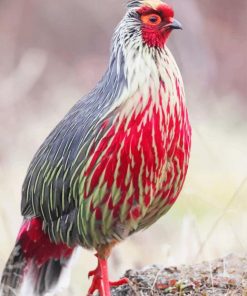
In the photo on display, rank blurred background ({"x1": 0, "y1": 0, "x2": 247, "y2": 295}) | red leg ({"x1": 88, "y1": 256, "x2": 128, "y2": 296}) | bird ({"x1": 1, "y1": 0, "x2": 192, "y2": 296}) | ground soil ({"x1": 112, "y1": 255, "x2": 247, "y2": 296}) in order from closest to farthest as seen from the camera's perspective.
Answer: bird ({"x1": 1, "y1": 0, "x2": 192, "y2": 296}) → red leg ({"x1": 88, "y1": 256, "x2": 128, "y2": 296}) → ground soil ({"x1": 112, "y1": 255, "x2": 247, "y2": 296}) → blurred background ({"x1": 0, "y1": 0, "x2": 247, "y2": 295})

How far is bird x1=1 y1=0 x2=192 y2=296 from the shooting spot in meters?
6.70

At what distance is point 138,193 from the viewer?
673 cm

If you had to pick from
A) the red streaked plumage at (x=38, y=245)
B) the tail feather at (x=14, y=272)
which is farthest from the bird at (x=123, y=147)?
the tail feather at (x=14, y=272)

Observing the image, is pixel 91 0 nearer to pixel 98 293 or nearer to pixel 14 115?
pixel 14 115

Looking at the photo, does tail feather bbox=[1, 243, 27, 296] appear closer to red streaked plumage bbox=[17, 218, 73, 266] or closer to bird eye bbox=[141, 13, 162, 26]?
red streaked plumage bbox=[17, 218, 73, 266]

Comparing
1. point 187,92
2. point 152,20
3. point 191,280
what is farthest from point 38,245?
point 187,92

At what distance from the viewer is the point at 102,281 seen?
280 inches

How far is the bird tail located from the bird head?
994 millimetres

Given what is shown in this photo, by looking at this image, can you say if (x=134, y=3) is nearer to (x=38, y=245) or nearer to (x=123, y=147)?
(x=123, y=147)

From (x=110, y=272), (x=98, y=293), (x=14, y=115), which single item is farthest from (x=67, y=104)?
(x=98, y=293)

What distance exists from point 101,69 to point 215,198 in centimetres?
211

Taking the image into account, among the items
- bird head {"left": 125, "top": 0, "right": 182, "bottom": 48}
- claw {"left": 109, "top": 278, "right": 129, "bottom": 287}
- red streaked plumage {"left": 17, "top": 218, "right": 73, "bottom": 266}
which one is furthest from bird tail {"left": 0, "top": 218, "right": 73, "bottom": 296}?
bird head {"left": 125, "top": 0, "right": 182, "bottom": 48}

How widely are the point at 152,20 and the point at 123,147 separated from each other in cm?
57

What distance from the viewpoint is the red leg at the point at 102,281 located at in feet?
23.1
